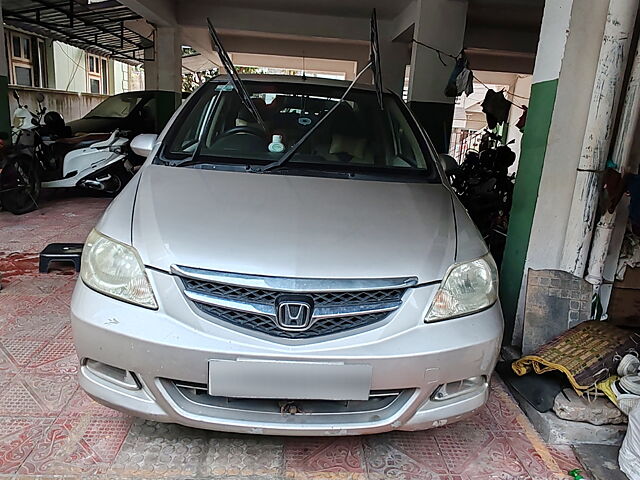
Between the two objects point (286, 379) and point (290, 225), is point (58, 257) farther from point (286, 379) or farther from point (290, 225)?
point (286, 379)

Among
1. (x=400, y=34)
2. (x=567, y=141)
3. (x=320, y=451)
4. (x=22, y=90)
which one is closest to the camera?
(x=320, y=451)

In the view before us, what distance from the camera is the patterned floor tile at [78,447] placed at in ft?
6.09

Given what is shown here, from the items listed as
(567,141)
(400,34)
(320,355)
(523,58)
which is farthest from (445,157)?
(523,58)

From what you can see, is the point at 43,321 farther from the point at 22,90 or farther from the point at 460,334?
the point at 22,90

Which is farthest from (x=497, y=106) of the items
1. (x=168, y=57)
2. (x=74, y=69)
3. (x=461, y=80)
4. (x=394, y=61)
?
(x=74, y=69)

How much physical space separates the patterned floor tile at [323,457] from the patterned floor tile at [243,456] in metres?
0.05

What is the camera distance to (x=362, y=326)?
5.55 ft

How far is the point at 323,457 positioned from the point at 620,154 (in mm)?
1984

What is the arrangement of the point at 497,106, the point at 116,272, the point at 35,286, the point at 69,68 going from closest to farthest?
the point at 116,272 → the point at 35,286 → the point at 497,106 → the point at 69,68

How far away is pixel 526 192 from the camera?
9.45ft

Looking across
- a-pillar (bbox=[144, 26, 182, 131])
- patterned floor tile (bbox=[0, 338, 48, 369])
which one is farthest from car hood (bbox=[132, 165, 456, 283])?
a-pillar (bbox=[144, 26, 182, 131])

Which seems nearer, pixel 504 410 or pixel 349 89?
pixel 504 410

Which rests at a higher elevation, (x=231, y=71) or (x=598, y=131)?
(x=231, y=71)

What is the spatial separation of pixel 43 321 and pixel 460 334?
2.47 metres
